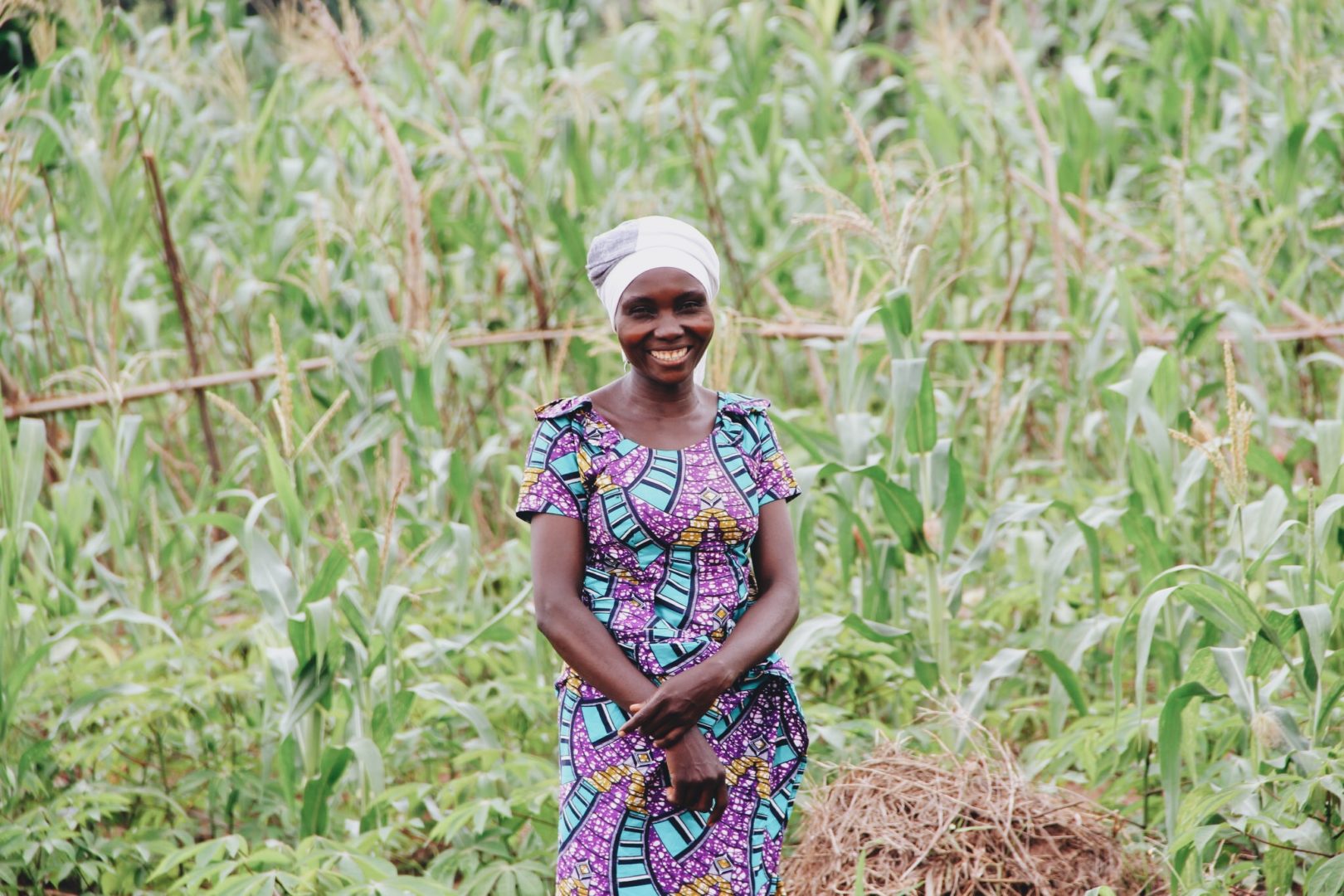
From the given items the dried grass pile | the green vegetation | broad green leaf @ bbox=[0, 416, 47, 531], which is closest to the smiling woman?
the dried grass pile

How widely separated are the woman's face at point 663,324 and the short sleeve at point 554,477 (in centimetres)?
16

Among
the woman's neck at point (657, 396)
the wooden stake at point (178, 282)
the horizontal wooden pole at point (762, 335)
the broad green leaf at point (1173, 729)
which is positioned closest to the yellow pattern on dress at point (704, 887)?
the woman's neck at point (657, 396)

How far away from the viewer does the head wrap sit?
7.07 feet

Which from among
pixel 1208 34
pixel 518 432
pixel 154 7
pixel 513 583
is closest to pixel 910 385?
pixel 513 583

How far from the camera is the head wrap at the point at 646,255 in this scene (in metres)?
2.15

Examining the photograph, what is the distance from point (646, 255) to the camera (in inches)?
84.9

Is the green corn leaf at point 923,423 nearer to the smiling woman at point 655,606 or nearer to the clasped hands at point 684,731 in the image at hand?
the smiling woman at point 655,606

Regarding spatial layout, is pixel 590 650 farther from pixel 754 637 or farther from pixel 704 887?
pixel 704 887

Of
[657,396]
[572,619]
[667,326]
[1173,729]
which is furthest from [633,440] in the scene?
[1173,729]

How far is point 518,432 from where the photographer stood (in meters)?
4.84

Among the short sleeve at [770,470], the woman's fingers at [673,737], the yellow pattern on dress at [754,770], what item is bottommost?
the yellow pattern on dress at [754,770]

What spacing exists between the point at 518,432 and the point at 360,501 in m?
0.74

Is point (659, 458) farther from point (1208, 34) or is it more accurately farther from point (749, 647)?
point (1208, 34)

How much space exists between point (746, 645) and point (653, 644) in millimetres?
137
